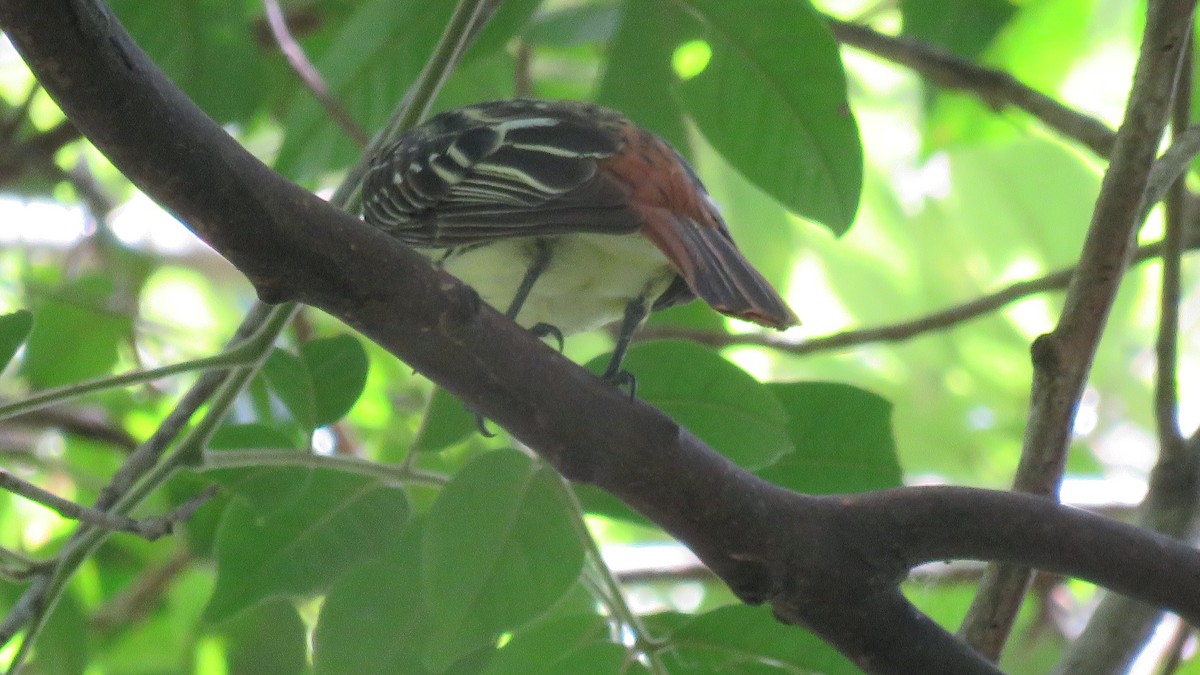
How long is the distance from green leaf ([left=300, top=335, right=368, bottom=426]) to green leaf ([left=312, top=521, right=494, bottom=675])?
8.5 inches

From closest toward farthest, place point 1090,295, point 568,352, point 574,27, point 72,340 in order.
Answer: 1. point 1090,295
2. point 574,27
3. point 72,340
4. point 568,352

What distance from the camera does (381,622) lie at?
1843 mm

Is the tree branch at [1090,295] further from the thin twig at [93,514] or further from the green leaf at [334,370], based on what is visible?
the thin twig at [93,514]

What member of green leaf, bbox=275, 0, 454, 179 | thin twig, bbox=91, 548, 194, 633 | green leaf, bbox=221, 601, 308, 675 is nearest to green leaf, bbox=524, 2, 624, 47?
green leaf, bbox=275, 0, 454, 179

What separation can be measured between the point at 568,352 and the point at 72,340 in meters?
1.61

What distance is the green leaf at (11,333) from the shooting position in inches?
63.1

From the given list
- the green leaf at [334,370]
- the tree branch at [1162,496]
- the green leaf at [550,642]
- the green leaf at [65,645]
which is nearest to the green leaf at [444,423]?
the green leaf at [334,370]

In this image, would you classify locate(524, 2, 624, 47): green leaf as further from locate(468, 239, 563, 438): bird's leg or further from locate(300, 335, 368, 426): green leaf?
locate(300, 335, 368, 426): green leaf

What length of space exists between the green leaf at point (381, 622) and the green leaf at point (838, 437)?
57 centimetres

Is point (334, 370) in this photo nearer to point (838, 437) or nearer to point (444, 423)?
point (444, 423)

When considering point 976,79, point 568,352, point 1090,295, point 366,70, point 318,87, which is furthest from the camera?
point 568,352

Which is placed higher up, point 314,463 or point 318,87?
point 318,87

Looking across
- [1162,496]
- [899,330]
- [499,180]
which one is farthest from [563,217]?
[899,330]

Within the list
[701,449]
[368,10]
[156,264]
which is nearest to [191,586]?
[156,264]
